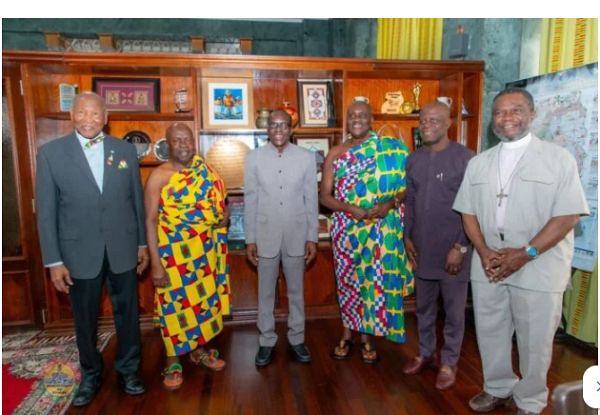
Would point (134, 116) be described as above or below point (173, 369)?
above

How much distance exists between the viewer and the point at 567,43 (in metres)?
2.70

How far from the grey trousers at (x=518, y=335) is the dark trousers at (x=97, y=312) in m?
1.76

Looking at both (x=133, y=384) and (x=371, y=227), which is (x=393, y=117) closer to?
(x=371, y=227)

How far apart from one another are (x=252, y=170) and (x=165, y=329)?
103 centimetres

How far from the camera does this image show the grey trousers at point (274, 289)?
2.39 m

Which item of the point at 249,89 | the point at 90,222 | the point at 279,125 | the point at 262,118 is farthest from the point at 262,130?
the point at 90,222

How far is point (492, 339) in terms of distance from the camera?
6.28 feet

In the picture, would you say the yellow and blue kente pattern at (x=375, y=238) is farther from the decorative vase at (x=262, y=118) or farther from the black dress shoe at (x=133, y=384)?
the black dress shoe at (x=133, y=384)

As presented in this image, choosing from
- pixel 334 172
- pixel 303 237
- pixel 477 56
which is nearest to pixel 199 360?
pixel 303 237

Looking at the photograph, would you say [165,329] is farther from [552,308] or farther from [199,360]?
[552,308]

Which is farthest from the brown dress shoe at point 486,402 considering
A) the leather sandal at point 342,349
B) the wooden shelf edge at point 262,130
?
the wooden shelf edge at point 262,130

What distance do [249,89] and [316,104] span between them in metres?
0.58

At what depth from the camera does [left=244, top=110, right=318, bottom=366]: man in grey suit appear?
2.33m

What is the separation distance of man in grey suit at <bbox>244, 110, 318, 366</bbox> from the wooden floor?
0.56 ft
